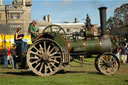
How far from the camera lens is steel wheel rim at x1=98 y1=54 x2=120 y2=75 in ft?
32.0

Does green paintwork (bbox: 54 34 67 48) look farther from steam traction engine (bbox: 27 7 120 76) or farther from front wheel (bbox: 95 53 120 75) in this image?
front wheel (bbox: 95 53 120 75)

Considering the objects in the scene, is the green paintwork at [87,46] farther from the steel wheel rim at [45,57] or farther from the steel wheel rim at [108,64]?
the steel wheel rim at [45,57]

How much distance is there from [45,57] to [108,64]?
2.60m

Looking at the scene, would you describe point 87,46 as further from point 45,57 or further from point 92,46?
point 45,57

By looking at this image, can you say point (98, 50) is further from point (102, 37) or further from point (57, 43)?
point (57, 43)

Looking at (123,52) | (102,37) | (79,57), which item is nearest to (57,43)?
(79,57)

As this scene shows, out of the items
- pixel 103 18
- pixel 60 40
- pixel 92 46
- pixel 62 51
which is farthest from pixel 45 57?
pixel 103 18

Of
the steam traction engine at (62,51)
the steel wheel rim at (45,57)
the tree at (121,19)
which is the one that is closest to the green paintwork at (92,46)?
the steam traction engine at (62,51)

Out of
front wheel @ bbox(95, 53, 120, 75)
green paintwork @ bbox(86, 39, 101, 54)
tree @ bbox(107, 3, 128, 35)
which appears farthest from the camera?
tree @ bbox(107, 3, 128, 35)

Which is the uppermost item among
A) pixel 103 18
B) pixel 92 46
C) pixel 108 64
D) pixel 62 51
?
pixel 103 18

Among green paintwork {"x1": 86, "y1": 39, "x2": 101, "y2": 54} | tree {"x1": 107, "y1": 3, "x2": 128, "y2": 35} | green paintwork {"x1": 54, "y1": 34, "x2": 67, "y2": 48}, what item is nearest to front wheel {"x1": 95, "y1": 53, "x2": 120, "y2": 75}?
green paintwork {"x1": 86, "y1": 39, "x2": 101, "y2": 54}

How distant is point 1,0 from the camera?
58250 mm

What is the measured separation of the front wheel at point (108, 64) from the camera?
9766mm

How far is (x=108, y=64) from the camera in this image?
984 centimetres
